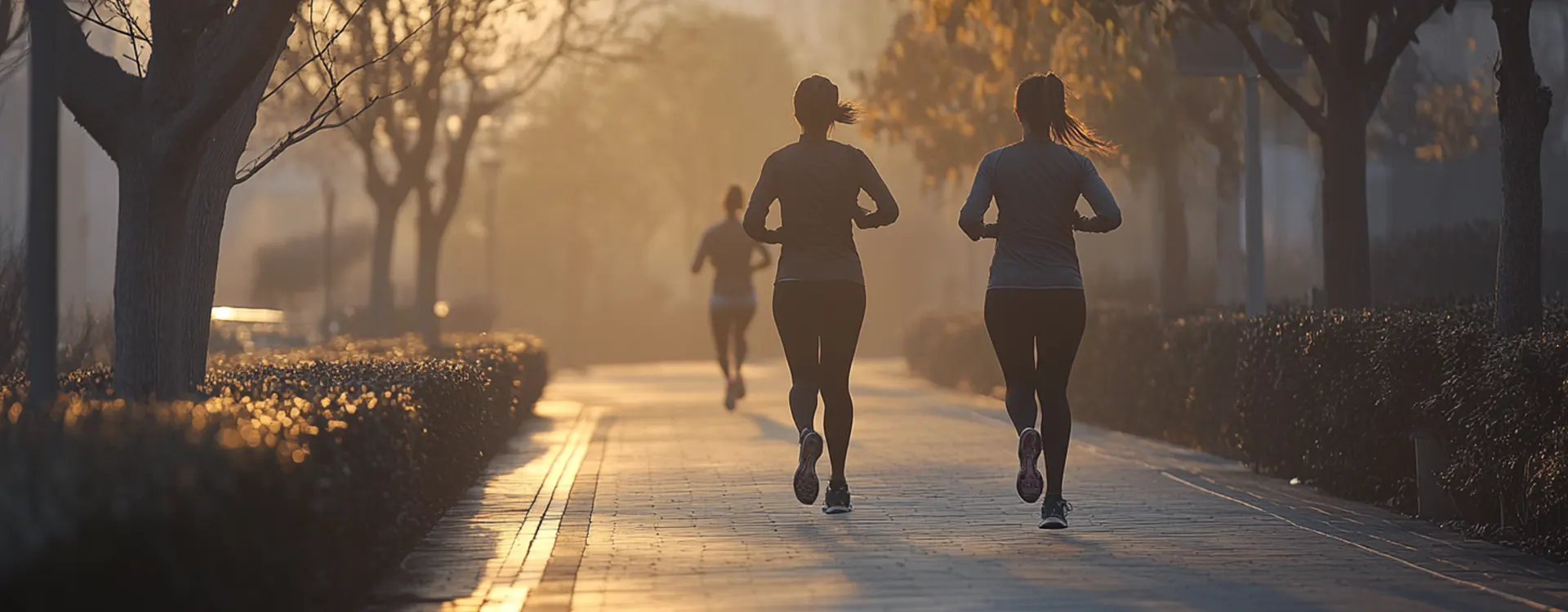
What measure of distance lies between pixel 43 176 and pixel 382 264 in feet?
59.4

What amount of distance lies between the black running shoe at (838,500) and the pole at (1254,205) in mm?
5903

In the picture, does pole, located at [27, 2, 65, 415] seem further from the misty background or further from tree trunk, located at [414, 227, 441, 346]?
the misty background

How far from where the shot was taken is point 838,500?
32.2 ft

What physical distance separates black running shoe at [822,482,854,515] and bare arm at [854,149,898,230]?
116 cm

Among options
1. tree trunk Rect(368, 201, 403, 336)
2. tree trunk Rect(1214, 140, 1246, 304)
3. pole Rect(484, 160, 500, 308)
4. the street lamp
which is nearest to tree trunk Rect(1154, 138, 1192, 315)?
tree trunk Rect(1214, 140, 1246, 304)

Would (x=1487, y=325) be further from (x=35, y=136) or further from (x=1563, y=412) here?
(x=35, y=136)

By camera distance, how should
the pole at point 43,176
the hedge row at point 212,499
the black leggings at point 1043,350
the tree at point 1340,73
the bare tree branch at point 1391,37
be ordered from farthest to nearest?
the tree at point 1340,73 → the bare tree branch at point 1391,37 → the black leggings at point 1043,350 → the pole at point 43,176 → the hedge row at point 212,499

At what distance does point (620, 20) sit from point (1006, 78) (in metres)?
6.27

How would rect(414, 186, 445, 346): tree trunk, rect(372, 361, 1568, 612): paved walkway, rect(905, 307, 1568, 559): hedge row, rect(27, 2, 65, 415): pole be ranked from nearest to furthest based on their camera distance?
rect(27, 2, 65, 415): pole, rect(372, 361, 1568, 612): paved walkway, rect(905, 307, 1568, 559): hedge row, rect(414, 186, 445, 346): tree trunk

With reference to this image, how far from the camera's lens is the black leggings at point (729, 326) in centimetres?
1952

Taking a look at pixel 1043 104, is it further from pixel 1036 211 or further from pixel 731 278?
pixel 731 278

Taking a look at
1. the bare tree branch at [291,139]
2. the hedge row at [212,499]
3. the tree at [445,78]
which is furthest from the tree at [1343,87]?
the tree at [445,78]

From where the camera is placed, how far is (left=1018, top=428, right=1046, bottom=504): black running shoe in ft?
29.5

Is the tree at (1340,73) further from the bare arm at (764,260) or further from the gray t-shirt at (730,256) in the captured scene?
the gray t-shirt at (730,256)
